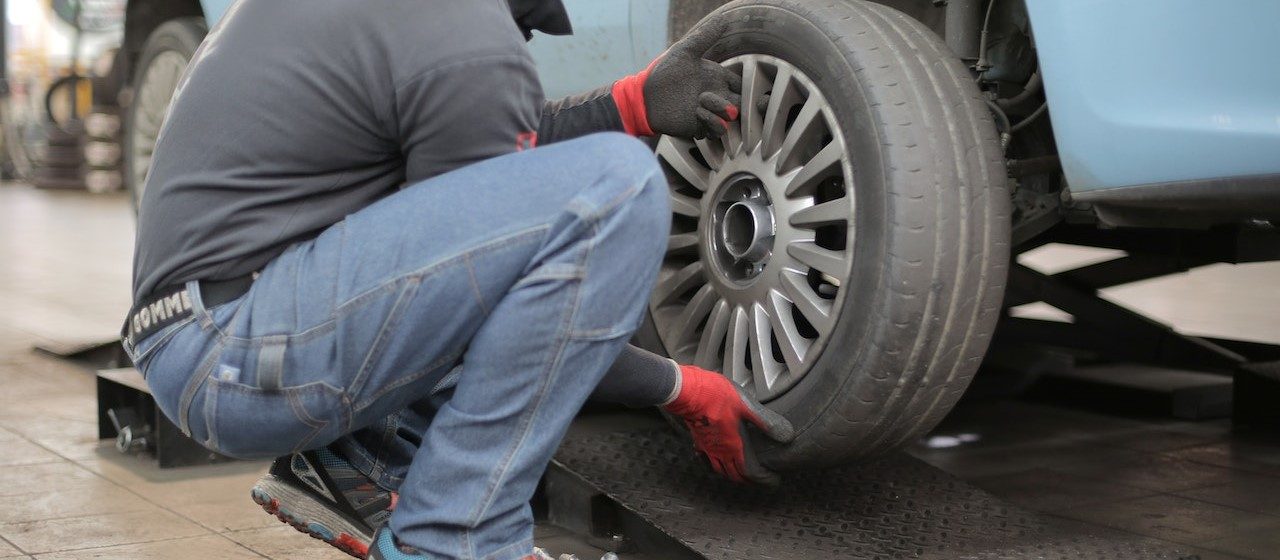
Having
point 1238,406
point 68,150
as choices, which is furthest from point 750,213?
point 68,150

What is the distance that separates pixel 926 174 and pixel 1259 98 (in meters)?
0.47

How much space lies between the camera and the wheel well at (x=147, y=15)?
4.43m

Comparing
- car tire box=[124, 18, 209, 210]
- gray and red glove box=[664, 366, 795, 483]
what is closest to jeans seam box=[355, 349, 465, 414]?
gray and red glove box=[664, 366, 795, 483]

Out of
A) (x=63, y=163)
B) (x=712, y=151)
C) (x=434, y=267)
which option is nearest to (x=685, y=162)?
(x=712, y=151)

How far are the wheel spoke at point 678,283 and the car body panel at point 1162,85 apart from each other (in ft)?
2.33

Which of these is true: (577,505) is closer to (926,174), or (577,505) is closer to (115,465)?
(926,174)

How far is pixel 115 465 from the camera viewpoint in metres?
2.97

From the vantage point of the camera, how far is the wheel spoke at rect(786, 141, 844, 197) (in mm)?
2178

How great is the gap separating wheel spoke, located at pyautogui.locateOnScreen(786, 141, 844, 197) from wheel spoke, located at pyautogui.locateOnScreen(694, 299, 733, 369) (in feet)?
0.83

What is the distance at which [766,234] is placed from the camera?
2.29 m

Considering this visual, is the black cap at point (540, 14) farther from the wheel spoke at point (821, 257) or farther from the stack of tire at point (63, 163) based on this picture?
the stack of tire at point (63, 163)

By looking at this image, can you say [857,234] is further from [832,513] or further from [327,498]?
[327,498]

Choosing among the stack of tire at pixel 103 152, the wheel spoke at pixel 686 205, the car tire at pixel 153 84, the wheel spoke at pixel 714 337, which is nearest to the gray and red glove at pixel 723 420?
Answer: the wheel spoke at pixel 714 337

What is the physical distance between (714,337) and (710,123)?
390 millimetres
